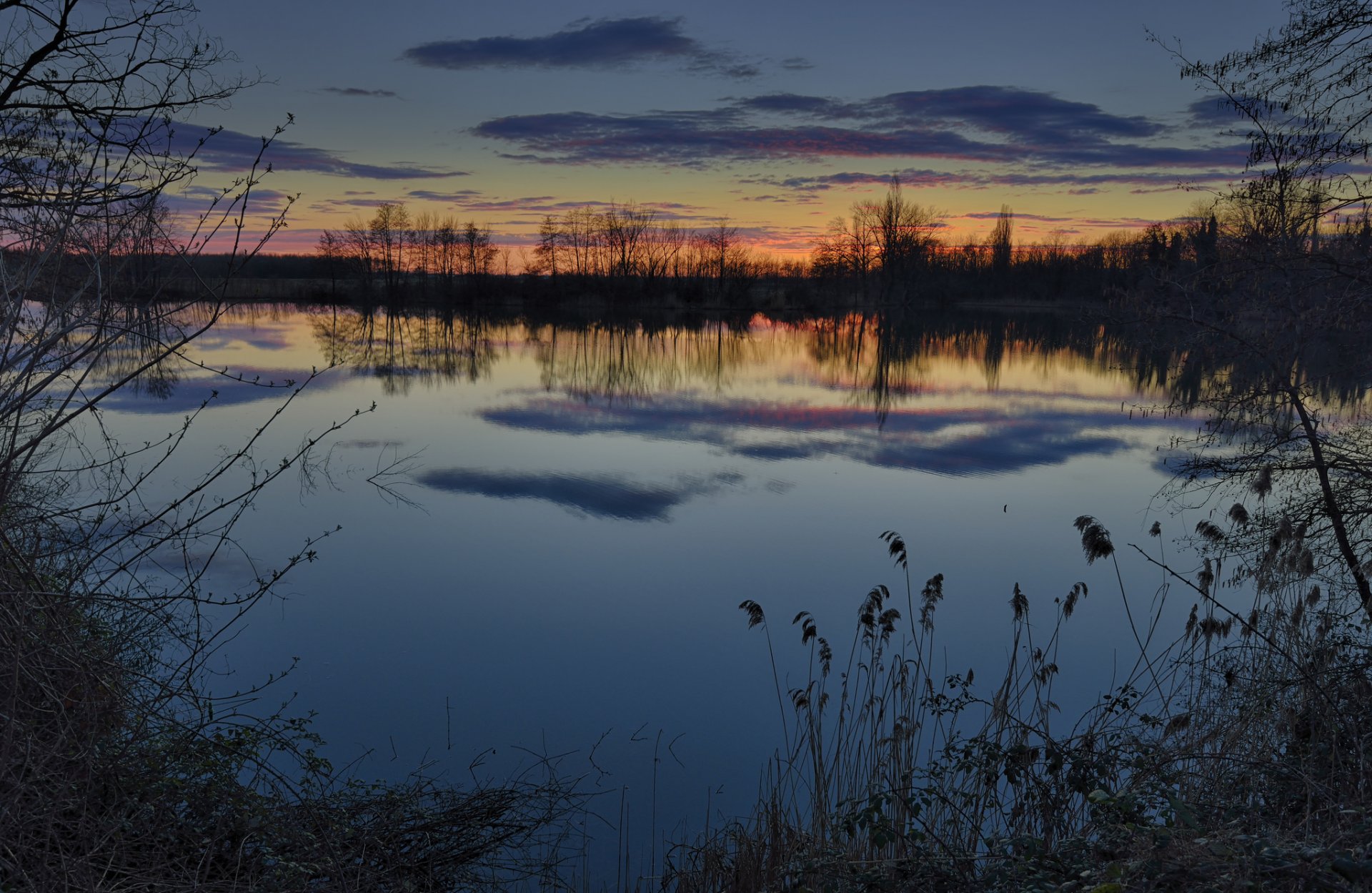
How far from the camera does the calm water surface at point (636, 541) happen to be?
6.39 meters

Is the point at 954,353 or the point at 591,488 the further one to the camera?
the point at 954,353

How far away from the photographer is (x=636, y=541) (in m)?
10.5

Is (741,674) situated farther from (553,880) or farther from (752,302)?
(752,302)

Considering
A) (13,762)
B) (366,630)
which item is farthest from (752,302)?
(13,762)

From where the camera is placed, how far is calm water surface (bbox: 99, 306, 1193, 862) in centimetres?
639

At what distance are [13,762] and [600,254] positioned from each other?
6925 centimetres

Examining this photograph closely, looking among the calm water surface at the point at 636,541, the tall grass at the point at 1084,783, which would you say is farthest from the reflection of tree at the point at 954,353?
the tall grass at the point at 1084,783

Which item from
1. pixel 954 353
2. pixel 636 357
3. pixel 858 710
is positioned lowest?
pixel 858 710

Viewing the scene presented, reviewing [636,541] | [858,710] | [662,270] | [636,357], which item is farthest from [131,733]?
[662,270]

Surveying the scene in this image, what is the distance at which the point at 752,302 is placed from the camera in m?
66.1

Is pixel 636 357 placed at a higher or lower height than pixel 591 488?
higher

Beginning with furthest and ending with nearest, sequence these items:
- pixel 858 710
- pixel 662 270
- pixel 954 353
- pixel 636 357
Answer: pixel 662 270 → pixel 954 353 → pixel 636 357 → pixel 858 710

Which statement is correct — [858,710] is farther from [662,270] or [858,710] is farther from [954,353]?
[662,270]

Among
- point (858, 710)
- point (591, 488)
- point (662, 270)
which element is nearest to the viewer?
point (858, 710)
